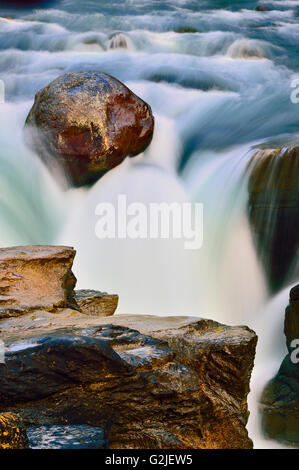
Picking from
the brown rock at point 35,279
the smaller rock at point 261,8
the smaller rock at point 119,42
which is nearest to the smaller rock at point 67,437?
the brown rock at point 35,279

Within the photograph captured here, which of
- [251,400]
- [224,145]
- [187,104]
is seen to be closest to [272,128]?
[224,145]

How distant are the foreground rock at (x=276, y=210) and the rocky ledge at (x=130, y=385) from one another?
3290 mm

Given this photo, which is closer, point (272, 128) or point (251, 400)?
point (251, 400)

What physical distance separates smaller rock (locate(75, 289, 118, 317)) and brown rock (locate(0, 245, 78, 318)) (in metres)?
0.46

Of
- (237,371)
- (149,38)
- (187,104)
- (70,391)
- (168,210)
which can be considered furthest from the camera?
(149,38)


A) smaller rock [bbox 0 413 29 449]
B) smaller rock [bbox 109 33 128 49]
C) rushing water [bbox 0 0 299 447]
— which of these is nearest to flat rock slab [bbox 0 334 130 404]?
smaller rock [bbox 0 413 29 449]

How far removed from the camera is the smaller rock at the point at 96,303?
5.16 metres

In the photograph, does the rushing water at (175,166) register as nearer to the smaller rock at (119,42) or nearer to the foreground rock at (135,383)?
the smaller rock at (119,42)

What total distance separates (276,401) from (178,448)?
2.60 metres

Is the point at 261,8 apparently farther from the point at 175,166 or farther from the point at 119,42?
the point at 175,166

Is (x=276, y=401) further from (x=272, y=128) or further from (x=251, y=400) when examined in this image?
(x=272, y=128)

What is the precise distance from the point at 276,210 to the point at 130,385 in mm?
3990

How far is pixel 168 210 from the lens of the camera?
7586 mm

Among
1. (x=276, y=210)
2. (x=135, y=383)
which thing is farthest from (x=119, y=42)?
(x=135, y=383)
